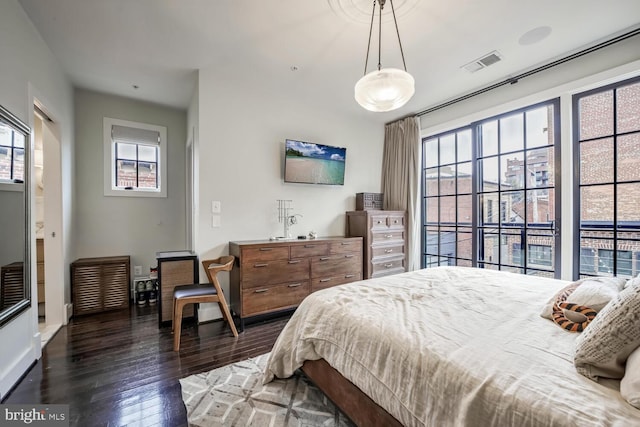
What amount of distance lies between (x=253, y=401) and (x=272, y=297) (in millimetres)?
1316

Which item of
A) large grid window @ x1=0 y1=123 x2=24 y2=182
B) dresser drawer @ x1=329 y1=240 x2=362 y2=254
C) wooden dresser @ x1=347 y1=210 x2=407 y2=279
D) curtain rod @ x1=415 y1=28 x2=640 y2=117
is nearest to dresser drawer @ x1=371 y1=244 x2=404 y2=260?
wooden dresser @ x1=347 y1=210 x2=407 y2=279

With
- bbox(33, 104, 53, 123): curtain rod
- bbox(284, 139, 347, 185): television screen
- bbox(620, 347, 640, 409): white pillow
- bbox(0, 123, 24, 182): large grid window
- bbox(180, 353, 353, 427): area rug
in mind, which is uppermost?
bbox(33, 104, 53, 123): curtain rod

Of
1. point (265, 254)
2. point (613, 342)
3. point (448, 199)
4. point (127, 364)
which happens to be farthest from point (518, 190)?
point (127, 364)

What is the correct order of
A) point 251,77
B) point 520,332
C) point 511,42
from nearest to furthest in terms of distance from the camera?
point 520,332 < point 511,42 < point 251,77

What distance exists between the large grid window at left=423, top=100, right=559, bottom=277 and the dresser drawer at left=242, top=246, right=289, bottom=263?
245 centimetres

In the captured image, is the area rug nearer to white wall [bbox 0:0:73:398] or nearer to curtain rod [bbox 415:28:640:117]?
white wall [bbox 0:0:73:398]

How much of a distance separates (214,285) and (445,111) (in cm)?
384

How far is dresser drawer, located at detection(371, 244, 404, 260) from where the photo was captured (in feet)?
12.7

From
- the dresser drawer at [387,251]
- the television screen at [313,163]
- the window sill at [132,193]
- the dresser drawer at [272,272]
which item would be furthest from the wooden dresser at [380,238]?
the window sill at [132,193]

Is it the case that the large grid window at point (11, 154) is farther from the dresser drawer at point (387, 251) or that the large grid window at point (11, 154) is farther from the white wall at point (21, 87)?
the dresser drawer at point (387, 251)

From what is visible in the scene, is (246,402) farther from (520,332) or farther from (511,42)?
(511,42)

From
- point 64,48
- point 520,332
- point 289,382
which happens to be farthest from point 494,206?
point 64,48

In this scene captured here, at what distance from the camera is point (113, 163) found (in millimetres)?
3758

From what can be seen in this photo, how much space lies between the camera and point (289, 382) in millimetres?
1884
